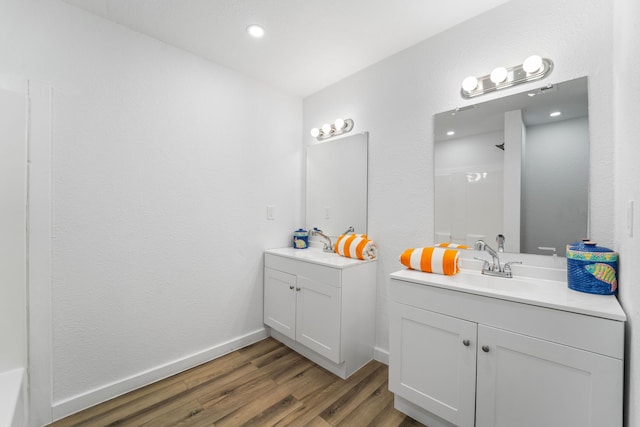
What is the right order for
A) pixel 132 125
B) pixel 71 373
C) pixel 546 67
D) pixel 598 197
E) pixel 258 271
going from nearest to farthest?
pixel 598 197 < pixel 546 67 < pixel 71 373 < pixel 132 125 < pixel 258 271

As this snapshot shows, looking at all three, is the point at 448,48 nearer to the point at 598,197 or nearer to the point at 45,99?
the point at 598,197

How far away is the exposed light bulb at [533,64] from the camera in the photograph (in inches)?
58.1

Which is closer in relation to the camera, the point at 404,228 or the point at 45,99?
the point at 45,99

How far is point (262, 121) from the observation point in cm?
256

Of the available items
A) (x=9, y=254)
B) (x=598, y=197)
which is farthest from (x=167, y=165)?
(x=598, y=197)

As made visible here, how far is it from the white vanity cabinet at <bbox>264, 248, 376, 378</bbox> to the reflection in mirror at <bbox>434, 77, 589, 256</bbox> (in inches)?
28.1

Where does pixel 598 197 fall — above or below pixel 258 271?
above

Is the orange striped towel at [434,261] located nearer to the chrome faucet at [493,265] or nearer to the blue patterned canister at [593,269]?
the chrome faucet at [493,265]

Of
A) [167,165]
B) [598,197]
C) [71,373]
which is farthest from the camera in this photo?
[167,165]

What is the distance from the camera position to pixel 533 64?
1.48m

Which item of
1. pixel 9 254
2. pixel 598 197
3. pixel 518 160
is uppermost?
pixel 518 160

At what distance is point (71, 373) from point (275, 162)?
6.86 feet

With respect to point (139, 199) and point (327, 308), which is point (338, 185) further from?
point (139, 199)

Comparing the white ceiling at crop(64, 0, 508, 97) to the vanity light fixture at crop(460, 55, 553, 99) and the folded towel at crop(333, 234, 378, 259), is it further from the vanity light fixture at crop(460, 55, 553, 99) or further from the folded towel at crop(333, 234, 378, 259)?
the folded towel at crop(333, 234, 378, 259)
